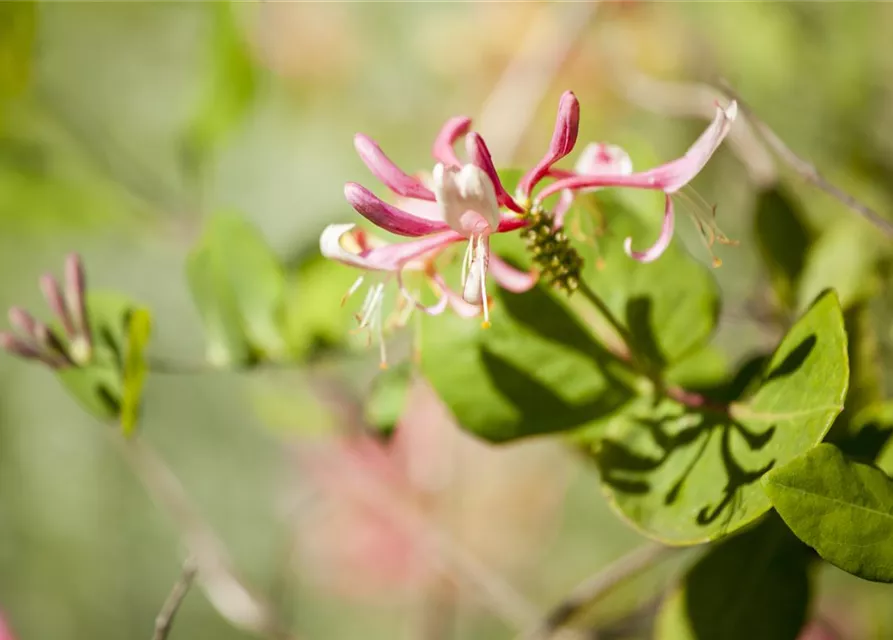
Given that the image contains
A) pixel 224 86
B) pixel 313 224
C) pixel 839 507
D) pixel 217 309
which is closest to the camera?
pixel 839 507

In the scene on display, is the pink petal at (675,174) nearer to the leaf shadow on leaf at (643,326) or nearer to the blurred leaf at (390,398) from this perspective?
the leaf shadow on leaf at (643,326)

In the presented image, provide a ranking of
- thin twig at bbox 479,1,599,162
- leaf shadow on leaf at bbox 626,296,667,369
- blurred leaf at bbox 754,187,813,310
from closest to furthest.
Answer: leaf shadow on leaf at bbox 626,296,667,369, blurred leaf at bbox 754,187,813,310, thin twig at bbox 479,1,599,162

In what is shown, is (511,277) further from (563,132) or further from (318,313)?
(318,313)

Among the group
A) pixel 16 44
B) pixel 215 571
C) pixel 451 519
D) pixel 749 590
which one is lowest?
pixel 451 519

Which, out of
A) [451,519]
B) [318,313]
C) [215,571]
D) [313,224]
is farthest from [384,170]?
[451,519]

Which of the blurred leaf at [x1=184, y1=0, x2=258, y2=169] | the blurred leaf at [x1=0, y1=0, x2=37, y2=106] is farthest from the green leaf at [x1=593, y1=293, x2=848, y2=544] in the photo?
the blurred leaf at [x1=0, y1=0, x2=37, y2=106]

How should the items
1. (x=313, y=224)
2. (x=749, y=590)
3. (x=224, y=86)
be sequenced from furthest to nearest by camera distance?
(x=313, y=224)
(x=224, y=86)
(x=749, y=590)

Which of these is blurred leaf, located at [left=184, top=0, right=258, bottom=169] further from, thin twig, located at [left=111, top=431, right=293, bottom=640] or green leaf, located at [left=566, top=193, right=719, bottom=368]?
green leaf, located at [left=566, top=193, right=719, bottom=368]
